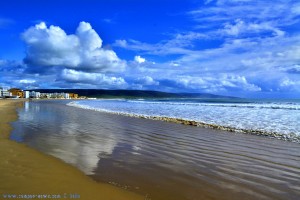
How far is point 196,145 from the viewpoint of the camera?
39.8 feet

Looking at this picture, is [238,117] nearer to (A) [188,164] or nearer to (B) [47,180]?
(A) [188,164]

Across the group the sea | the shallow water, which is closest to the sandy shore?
the shallow water

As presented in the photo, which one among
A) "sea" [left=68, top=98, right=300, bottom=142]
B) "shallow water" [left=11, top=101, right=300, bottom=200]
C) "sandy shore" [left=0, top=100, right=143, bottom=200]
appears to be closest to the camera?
"sandy shore" [left=0, top=100, right=143, bottom=200]

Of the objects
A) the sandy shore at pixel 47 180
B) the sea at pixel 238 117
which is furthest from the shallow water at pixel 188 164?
the sea at pixel 238 117

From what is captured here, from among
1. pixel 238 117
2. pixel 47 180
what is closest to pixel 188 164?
pixel 47 180

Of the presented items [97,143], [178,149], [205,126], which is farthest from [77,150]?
[205,126]

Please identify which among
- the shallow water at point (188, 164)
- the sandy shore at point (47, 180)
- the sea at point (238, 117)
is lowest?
the shallow water at point (188, 164)

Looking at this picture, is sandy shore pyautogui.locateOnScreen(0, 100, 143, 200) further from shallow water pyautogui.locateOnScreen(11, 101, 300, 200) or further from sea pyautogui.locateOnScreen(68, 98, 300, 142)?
sea pyautogui.locateOnScreen(68, 98, 300, 142)

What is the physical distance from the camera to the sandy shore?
5.59 meters

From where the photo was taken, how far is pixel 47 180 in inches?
249

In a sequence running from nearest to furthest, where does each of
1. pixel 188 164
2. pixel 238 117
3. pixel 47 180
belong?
pixel 47 180 < pixel 188 164 < pixel 238 117

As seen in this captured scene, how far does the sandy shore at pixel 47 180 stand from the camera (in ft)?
18.3

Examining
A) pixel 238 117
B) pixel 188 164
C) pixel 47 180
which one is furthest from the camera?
pixel 238 117

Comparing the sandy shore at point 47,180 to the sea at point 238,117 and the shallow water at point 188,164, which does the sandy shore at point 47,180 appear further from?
the sea at point 238,117
